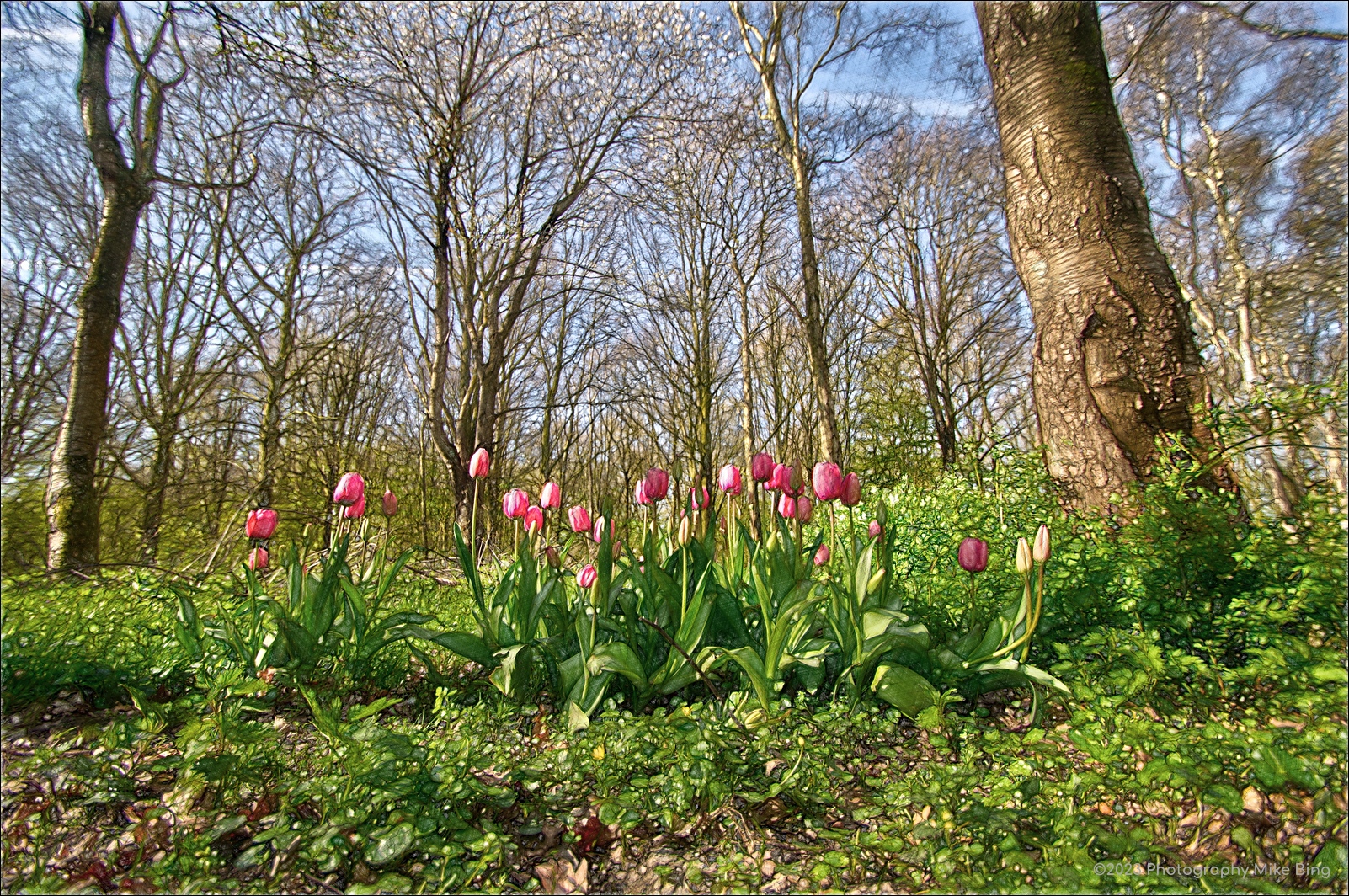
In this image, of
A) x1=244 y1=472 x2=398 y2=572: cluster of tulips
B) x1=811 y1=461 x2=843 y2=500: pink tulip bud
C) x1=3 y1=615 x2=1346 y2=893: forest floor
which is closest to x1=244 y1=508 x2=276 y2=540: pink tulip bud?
x1=244 y1=472 x2=398 y2=572: cluster of tulips

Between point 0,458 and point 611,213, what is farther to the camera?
point 611,213

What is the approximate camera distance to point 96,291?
317 cm

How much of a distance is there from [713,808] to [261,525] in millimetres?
1956

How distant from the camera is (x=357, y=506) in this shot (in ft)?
8.09

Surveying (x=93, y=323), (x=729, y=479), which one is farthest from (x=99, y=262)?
(x=729, y=479)

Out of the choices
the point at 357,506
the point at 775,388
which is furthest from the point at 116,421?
the point at 775,388

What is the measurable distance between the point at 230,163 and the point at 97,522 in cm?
287

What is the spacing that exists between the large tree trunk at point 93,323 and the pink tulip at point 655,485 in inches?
106

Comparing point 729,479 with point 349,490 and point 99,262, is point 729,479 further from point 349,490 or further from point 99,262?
point 99,262

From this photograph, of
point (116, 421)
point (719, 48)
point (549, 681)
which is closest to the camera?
point (549, 681)

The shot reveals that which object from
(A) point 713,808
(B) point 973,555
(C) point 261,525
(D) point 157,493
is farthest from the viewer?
(D) point 157,493

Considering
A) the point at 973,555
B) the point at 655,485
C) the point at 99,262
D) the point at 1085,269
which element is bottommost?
the point at 973,555

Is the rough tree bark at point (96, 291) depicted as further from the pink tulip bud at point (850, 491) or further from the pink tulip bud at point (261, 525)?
the pink tulip bud at point (850, 491)

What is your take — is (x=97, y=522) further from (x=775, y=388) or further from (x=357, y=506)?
(x=775, y=388)
